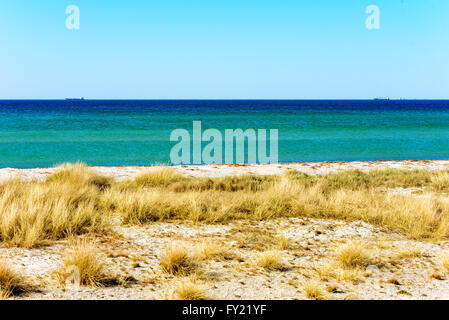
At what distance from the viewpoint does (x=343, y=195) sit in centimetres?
933

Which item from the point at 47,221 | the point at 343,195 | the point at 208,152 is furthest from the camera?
the point at 208,152

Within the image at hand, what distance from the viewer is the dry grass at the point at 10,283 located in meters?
4.70

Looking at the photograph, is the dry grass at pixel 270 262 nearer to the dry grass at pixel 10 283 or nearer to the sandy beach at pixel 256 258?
the sandy beach at pixel 256 258

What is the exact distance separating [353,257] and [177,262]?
2.42m

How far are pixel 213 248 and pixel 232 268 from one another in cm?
50

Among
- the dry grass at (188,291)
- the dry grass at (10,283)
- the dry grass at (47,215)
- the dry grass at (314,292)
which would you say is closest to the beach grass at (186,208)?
the dry grass at (47,215)

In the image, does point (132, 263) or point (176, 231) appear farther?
point (176, 231)

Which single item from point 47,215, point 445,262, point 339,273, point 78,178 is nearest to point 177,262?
point 339,273

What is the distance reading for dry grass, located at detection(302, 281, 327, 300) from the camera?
187 inches

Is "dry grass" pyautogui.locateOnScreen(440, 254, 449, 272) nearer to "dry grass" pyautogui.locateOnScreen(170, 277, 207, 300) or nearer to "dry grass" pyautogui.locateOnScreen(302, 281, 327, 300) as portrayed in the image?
"dry grass" pyautogui.locateOnScreen(302, 281, 327, 300)

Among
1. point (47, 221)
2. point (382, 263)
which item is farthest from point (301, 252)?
point (47, 221)

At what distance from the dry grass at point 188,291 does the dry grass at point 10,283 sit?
5.66 ft
